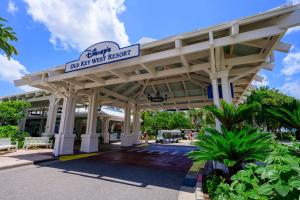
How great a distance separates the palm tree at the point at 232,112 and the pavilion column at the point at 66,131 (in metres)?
8.92

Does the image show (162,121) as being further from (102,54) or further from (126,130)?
(102,54)

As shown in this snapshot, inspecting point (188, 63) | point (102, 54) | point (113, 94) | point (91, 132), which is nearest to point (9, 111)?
point (91, 132)

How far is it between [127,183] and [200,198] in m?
2.46

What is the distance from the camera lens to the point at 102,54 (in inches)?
293

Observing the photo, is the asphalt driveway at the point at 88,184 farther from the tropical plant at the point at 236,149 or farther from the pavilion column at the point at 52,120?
the pavilion column at the point at 52,120

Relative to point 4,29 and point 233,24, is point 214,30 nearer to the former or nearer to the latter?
point 233,24

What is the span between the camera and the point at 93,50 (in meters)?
7.77

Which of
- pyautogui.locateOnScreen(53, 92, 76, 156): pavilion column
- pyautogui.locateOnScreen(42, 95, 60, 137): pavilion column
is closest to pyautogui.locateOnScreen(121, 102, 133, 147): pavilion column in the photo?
pyautogui.locateOnScreen(53, 92, 76, 156): pavilion column

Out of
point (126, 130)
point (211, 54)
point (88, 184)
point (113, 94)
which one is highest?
point (113, 94)

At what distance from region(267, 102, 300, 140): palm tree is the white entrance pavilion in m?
1.53

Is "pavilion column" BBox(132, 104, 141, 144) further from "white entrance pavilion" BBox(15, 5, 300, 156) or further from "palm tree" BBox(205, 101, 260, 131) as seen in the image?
"palm tree" BBox(205, 101, 260, 131)

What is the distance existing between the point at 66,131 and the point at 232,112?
9.50 m

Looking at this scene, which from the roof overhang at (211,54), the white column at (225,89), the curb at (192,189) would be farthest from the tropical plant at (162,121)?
the curb at (192,189)

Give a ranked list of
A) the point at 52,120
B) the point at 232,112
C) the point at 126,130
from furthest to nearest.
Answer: the point at 52,120
the point at 126,130
the point at 232,112
